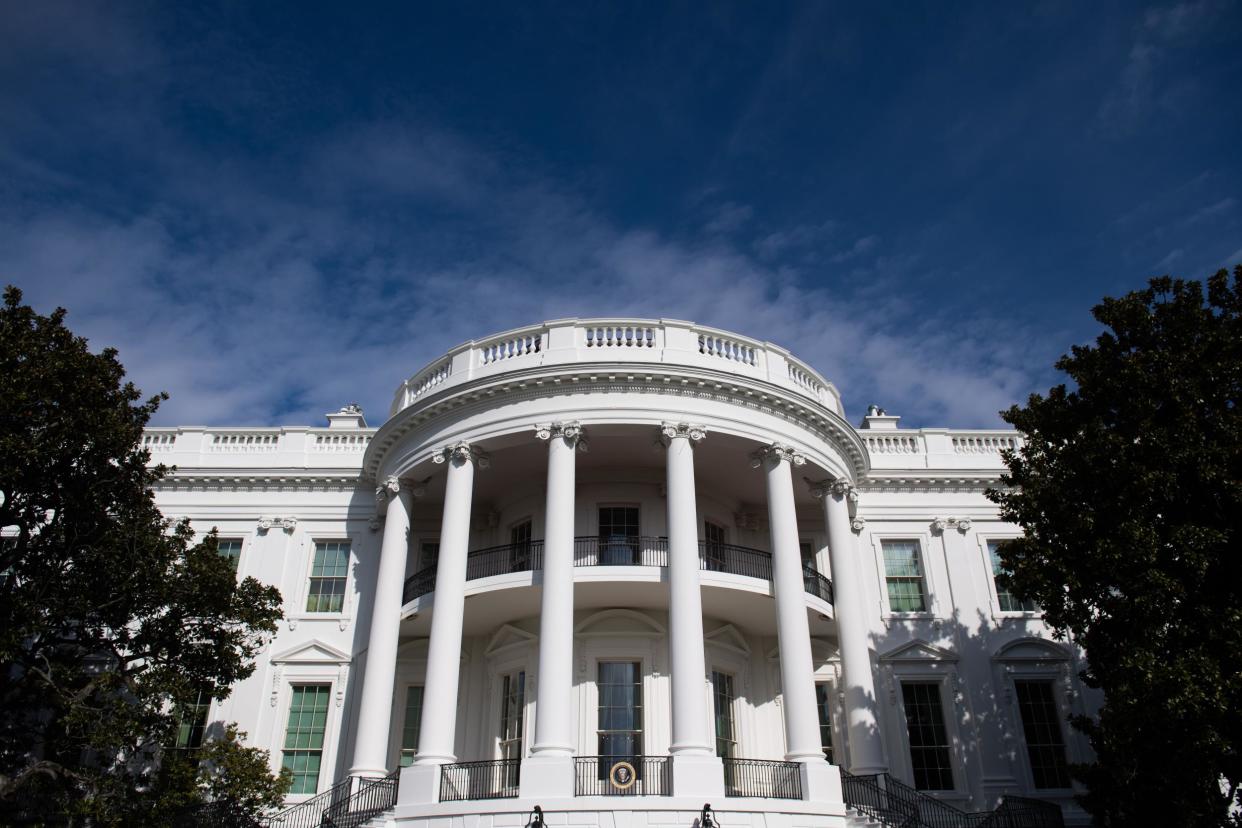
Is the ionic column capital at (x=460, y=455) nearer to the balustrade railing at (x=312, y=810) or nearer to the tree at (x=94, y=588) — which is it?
the tree at (x=94, y=588)

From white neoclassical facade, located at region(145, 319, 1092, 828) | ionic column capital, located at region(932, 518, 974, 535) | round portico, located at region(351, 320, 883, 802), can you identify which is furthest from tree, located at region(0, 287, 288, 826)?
ionic column capital, located at region(932, 518, 974, 535)

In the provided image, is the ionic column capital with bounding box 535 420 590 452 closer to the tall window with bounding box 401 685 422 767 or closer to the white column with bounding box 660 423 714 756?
the white column with bounding box 660 423 714 756

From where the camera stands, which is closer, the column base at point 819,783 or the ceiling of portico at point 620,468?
the column base at point 819,783

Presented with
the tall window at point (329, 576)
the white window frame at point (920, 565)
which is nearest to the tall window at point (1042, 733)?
the white window frame at point (920, 565)

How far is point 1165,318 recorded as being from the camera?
50.2 ft

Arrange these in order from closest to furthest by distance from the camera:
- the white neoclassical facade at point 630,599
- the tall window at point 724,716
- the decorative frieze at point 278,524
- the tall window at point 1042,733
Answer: the white neoclassical facade at point 630,599
the tall window at point 724,716
the tall window at point 1042,733
the decorative frieze at point 278,524

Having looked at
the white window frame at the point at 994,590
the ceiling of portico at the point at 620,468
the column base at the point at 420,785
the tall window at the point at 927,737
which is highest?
the ceiling of portico at the point at 620,468

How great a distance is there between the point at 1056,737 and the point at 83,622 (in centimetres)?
2090

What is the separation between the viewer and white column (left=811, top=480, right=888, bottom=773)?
18812mm

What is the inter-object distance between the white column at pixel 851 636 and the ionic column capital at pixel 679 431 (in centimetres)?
418

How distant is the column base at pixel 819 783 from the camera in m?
16.4

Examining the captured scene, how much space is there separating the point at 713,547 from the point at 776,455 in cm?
342

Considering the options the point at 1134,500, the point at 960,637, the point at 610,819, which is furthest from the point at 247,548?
the point at 1134,500

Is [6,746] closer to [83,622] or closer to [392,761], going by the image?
[83,622]
